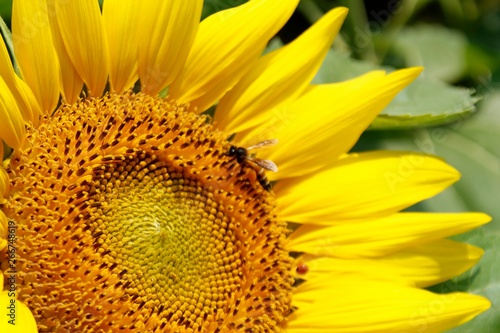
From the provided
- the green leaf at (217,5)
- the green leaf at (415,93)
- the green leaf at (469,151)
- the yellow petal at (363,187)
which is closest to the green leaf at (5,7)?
the green leaf at (217,5)

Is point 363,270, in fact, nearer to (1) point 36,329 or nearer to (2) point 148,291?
(2) point 148,291

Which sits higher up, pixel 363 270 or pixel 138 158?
pixel 138 158

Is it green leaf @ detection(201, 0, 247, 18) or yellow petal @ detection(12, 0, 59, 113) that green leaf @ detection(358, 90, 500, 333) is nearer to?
green leaf @ detection(201, 0, 247, 18)

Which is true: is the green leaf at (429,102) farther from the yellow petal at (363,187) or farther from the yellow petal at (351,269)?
the yellow petal at (351,269)

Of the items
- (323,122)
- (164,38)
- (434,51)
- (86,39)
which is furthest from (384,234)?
(434,51)

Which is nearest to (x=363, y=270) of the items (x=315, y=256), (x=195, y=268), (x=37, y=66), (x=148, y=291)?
(x=315, y=256)

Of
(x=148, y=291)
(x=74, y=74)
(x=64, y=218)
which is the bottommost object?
(x=148, y=291)

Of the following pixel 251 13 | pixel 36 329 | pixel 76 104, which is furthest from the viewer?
pixel 251 13
